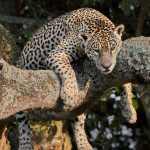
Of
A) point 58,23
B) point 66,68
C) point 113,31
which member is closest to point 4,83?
point 66,68

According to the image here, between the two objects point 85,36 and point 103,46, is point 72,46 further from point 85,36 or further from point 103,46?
point 103,46

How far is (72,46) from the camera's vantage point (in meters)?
6.21

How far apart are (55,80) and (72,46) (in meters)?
1.05

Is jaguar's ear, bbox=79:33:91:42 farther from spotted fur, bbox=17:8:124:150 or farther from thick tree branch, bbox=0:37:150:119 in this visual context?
thick tree branch, bbox=0:37:150:119

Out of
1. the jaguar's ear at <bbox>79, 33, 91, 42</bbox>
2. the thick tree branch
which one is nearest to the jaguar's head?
the jaguar's ear at <bbox>79, 33, 91, 42</bbox>

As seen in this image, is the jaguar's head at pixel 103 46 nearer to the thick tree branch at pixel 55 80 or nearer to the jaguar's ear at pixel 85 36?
the jaguar's ear at pixel 85 36

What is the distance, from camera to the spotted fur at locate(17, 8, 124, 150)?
5.48 meters

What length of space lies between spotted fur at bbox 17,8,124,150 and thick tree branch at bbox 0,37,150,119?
86 mm

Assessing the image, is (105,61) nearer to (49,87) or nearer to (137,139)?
(49,87)

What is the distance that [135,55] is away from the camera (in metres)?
5.17

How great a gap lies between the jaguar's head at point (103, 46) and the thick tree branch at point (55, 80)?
0.34 ft

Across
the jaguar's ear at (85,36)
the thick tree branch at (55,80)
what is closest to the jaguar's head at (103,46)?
the jaguar's ear at (85,36)

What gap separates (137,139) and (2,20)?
13.5ft

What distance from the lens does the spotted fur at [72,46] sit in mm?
5484
